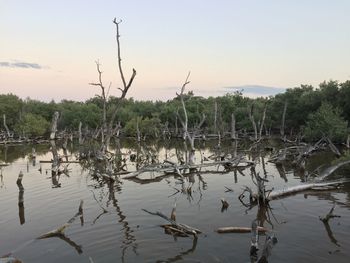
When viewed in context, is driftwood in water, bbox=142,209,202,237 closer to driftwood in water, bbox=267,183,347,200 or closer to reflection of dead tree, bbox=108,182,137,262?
reflection of dead tree, bbox=108,182,137,262

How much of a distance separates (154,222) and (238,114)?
67160 millimetres

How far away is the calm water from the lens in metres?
13.6

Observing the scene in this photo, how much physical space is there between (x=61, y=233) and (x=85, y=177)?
14.1m

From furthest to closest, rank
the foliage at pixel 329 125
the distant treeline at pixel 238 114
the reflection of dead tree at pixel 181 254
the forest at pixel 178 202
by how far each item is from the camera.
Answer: the distant treeline at pixel 238 114, the foliage at pixel 329 125, the forest at pixel 178 202, the reflection of dead tree at pixel 181 254

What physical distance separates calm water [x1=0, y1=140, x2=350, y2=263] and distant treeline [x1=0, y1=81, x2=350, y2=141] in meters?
17.9

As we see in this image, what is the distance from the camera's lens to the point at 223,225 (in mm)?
16734

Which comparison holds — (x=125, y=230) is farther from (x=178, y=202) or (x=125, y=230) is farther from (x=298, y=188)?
(x=298, y=188)

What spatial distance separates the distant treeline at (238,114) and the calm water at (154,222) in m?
17.9

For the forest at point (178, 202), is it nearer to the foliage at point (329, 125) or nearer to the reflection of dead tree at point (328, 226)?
the reflection of dead tree at point (328, 226)

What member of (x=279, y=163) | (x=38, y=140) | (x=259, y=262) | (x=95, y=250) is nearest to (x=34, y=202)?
(x=95, y=250)

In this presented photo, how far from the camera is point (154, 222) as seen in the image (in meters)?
17.2

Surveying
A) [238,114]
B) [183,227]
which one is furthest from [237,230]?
[238,114]

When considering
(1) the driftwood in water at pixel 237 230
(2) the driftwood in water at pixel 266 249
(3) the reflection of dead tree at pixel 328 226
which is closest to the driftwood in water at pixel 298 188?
(3) the reflection of dead tree at pixel 328 226

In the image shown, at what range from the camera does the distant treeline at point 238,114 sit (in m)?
51.5
